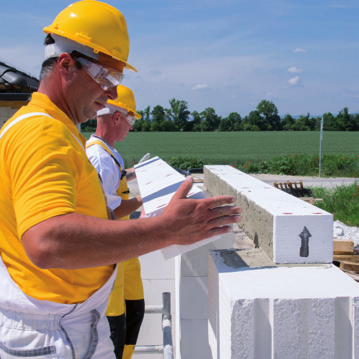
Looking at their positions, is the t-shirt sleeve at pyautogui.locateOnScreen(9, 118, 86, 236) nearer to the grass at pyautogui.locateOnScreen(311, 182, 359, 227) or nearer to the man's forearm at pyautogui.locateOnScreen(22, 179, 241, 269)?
the man's forearm at pyautogui.locateOnScreen(22, 179, 241, 269)

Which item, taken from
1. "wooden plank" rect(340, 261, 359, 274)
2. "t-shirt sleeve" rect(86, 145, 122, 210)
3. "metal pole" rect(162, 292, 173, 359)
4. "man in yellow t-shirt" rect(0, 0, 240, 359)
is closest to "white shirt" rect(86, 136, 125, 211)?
"t-shirt sleeve" rect(86, 145, 122, 210)

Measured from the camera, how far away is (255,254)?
192cm

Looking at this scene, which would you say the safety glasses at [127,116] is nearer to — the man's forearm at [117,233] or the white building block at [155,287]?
the white building block at [155,287]

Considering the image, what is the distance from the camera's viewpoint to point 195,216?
4.29 feet

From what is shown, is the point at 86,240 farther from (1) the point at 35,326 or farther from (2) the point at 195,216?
(1) the point at 35,326

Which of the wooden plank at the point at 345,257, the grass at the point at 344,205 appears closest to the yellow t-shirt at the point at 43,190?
the wooden plank at the point at 345,257

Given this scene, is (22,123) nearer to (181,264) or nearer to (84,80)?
(84,80)

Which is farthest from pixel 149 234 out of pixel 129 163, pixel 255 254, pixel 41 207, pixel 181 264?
pixel 129 163

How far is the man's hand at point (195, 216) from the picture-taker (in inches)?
51.0

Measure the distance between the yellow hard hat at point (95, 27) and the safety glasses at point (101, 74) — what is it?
0.05m

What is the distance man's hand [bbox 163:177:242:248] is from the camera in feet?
4.25

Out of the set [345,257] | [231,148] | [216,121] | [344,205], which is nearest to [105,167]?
[345,257]

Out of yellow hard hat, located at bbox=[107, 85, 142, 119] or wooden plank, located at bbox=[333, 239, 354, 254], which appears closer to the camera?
yellow hard hat, located at bbox=[107, 85, 142, 119]

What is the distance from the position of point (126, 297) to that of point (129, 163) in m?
29.3
